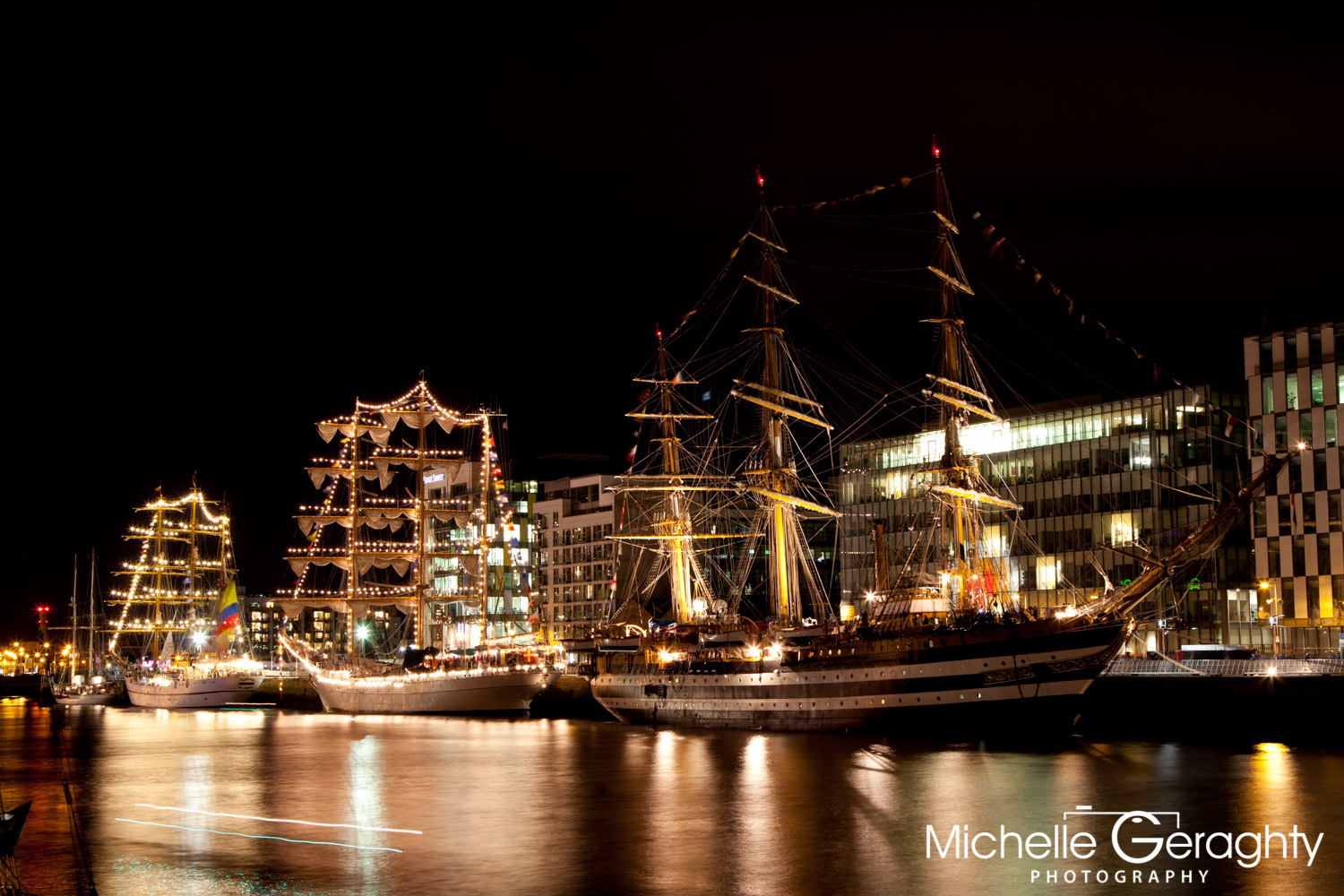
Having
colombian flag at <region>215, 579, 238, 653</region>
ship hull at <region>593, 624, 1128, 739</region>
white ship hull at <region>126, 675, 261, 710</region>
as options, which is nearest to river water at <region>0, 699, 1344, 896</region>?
ship hull at <region>593, 624, 1128, 739</region>

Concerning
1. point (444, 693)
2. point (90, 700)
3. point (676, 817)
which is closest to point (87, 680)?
point (90, 700)

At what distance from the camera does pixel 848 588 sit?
113562 millimetres

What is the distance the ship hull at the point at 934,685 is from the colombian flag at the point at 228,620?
7077 cm

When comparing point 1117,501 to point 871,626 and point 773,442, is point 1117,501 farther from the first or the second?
point 871,626

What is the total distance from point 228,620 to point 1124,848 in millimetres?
109003

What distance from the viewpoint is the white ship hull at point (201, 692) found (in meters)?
116

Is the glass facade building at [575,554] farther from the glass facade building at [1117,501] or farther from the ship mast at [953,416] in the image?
the ship mast at [953,416]

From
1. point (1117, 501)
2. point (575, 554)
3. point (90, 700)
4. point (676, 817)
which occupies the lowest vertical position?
point (90, 700)

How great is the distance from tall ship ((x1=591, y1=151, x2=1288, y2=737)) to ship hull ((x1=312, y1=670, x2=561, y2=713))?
5.59 meters

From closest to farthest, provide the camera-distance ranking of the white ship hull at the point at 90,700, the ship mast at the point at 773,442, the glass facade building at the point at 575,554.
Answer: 1. the ship mast at the point at 773,442
2. the white ship hull at the point at 90,700
3. the glass facade building at the point at 575,554

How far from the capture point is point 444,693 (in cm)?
9050

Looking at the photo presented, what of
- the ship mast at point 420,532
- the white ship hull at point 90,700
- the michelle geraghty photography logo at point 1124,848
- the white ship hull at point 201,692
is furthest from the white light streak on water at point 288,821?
the white ship hull at point 90,700

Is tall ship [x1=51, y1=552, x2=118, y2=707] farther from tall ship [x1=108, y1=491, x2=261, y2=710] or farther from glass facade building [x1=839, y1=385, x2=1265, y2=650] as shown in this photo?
glass facade building [x1=839, y1=385, x2=1265, y2=650]

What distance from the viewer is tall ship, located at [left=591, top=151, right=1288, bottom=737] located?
5544cm
